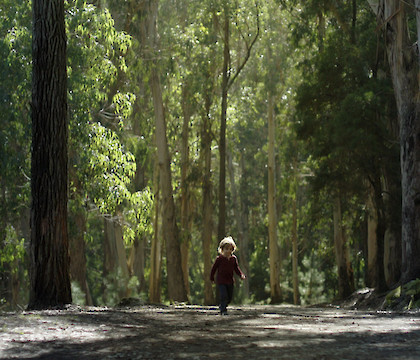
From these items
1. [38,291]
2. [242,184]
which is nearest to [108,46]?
[38,291]

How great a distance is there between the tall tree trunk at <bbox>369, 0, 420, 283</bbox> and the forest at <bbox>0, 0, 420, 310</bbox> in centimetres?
3

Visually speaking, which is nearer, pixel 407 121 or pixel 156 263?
pixel 407 121

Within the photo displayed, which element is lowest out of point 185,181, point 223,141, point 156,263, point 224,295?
point 224,295

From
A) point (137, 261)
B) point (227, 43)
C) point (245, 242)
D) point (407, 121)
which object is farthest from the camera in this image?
point (245, 242)

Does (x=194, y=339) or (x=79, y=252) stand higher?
(x=79, y=252)

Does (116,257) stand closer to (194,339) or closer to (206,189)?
(206,189)

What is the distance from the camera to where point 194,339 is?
799 cm

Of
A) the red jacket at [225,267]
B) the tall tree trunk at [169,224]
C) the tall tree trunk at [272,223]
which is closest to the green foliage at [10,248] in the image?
the red jacket at [225,267]

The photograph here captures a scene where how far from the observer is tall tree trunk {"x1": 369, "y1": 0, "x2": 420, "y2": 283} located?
1661 centimetres

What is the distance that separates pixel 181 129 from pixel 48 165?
25.8m

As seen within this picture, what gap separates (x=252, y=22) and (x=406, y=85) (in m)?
15.8

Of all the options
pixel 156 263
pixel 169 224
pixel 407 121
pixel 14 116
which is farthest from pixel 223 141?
pixel 407 121

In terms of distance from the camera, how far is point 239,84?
43.0 m

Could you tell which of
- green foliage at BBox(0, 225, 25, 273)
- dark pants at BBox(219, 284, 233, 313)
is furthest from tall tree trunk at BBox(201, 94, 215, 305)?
dark pants at BBox(219, 284, 233, 313)
